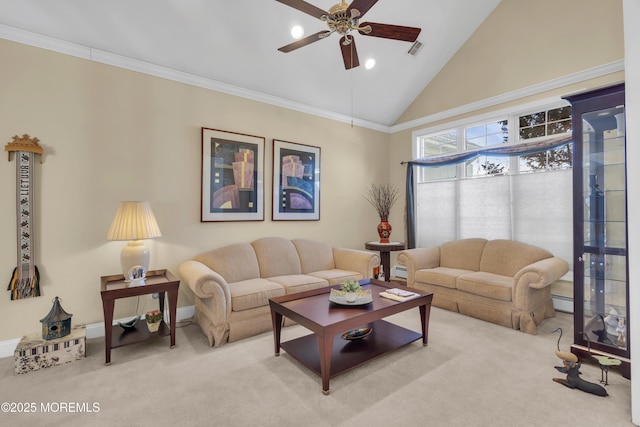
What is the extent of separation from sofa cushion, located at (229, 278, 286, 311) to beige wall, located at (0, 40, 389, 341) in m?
0.85

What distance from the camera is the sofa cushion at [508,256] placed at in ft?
11.8

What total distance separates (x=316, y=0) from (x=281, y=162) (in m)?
1.94

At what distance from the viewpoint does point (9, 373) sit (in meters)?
2.38

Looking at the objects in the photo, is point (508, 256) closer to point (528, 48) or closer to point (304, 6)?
point (528, 48)

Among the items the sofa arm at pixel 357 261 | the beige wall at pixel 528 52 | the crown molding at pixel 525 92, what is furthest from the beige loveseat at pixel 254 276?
the beige wall at pixel 528 52

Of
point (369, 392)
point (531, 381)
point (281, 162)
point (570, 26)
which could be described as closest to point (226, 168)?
point (281, 162)

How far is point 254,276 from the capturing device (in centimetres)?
373

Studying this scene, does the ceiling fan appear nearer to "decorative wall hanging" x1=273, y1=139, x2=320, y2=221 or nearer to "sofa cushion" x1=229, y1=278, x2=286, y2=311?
"decorative wall hanging" x1=273, y1=139, x2=320, y2=221

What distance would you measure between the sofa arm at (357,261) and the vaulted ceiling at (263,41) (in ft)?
7.28

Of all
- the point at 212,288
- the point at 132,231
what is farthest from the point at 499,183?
the point at 132,231

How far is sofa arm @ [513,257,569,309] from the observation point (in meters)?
3.03

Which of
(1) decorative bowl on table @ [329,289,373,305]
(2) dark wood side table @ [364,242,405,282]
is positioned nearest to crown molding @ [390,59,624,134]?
(2) dark wood side table @ [364,242,405,282]

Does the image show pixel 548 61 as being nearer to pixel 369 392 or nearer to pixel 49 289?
pixel 369 392

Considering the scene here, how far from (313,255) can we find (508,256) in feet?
8.06
